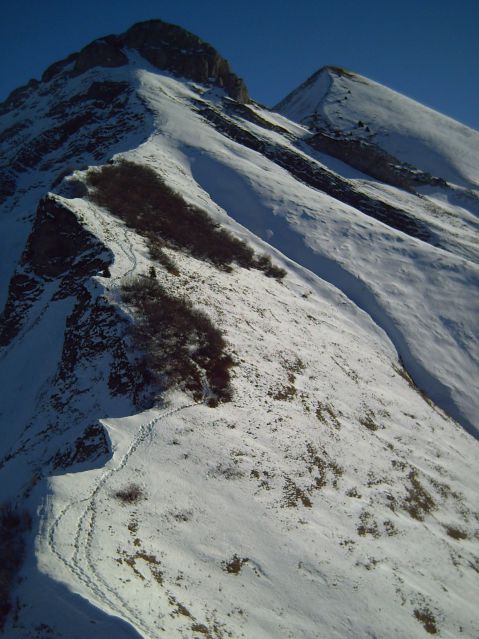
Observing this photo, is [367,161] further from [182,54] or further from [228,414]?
[228,414]

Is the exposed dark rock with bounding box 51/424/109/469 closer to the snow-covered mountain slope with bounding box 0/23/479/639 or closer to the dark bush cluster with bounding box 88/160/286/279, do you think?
the snow-covered mountain slope with bounding box 0/23/479/639

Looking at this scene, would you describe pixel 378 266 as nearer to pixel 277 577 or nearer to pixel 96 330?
pixel 96 330

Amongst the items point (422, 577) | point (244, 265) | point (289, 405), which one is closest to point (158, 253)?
point (244, 265)

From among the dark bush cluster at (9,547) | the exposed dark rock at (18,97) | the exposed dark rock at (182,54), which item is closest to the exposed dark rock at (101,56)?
the exposed dark rock at (182,54)

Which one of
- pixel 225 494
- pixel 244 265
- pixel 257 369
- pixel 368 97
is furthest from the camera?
pixel 368 97

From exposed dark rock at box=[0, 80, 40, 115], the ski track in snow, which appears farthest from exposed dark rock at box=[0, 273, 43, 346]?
exposed dark rock at box=[0, 80, 40, 115]

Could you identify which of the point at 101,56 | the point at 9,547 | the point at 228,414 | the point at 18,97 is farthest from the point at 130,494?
the point at 18,97

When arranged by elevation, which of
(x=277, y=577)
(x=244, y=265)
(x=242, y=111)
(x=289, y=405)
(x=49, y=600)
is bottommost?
(x=49, y=600)
